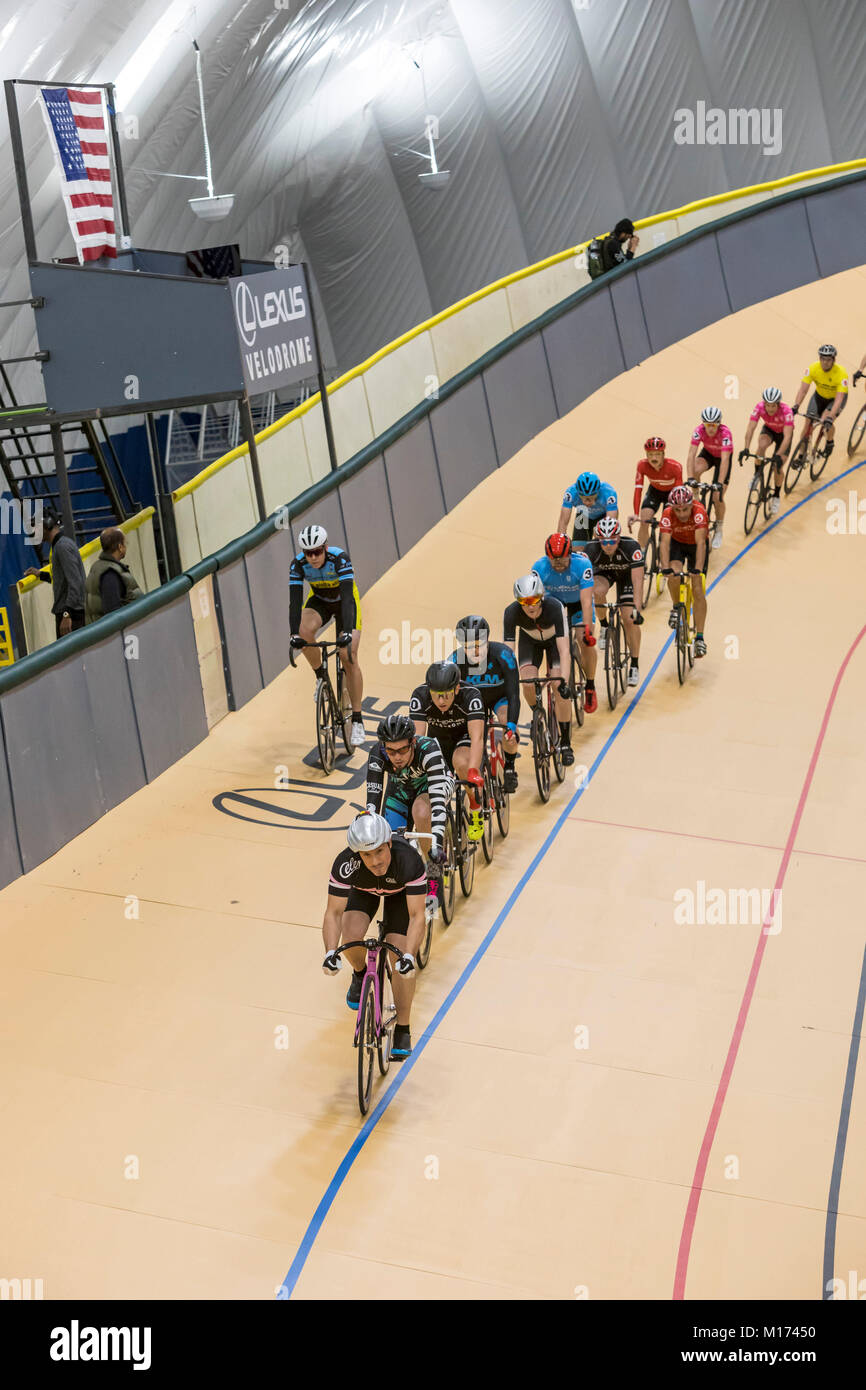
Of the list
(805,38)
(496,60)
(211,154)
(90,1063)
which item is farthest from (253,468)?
(805,38)

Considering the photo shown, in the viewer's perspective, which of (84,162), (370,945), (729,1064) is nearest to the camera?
(370,945)

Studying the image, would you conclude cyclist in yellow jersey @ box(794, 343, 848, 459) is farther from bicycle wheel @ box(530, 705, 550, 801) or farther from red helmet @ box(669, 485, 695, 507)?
bicycle wheel @ box(530, 705, 550, 801)

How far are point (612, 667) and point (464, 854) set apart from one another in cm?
341

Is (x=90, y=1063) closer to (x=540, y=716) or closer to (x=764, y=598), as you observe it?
(x=540, y=716)

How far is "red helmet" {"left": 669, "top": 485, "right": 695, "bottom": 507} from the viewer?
10.8m

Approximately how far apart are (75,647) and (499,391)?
321 inches

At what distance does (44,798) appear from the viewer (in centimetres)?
853

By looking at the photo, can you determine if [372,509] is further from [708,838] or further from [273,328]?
[708,838]

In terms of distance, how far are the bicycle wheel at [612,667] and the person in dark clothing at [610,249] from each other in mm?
8068

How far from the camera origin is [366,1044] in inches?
247

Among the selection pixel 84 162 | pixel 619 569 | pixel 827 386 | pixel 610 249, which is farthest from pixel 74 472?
pixel 827 386

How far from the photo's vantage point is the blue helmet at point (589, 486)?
1065 centimetres
